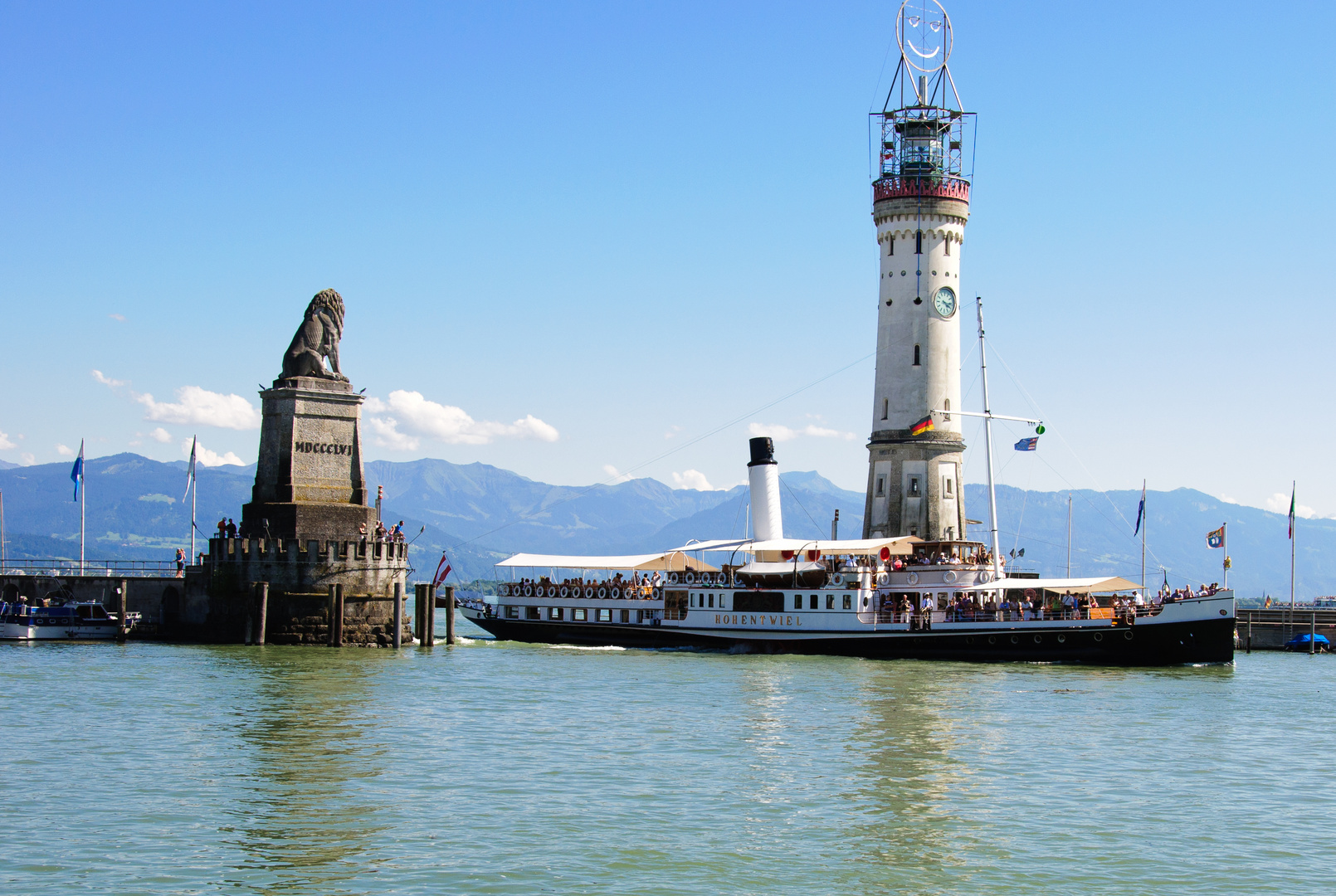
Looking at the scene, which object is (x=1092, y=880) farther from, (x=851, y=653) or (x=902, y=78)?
(x=902, y=78)

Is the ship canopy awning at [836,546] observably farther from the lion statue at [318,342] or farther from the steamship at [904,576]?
the lion statue at [318,342]

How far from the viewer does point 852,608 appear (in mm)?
62594

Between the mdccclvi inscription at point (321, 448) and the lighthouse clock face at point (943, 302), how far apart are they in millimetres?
35172

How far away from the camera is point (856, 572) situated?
63.1m

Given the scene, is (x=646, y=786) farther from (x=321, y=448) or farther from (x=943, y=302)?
(x=943, y=302)

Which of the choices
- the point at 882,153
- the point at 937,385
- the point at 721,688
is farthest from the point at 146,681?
the point at 882,153

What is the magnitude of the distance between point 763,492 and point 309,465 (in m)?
23.3

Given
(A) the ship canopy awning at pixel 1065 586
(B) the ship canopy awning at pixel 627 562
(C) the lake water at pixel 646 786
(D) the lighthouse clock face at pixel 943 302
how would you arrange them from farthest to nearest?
(D) the lighthouse clock face at pixel 943 302, (B) the ship canopy awning at pixel 627 562, (A) the ship canopy awning at pixel 1065 586, (C) the lake water at pixel 646 786

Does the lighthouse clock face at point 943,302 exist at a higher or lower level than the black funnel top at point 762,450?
higher

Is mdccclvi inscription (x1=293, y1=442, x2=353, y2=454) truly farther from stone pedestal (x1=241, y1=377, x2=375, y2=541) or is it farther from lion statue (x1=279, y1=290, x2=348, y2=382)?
lion statue (x1=279, y1=290, x2=348, y2=382)

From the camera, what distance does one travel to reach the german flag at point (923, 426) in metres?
76.0

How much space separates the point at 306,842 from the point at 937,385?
59377 millimetres

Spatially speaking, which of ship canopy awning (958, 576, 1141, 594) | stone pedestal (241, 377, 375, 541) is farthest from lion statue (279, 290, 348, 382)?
ship canopy awning (958, 576, 1141, 594)

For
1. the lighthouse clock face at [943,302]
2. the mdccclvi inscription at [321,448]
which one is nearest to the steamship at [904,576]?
the lighthouse clock face at [943,302]
